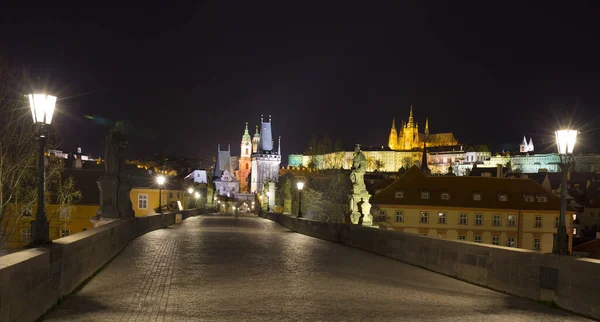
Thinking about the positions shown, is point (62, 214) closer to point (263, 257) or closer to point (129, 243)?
point (129, 243)

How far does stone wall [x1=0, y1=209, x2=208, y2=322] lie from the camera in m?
6.75

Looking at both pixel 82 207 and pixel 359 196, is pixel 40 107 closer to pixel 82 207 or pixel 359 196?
pixel 359 196

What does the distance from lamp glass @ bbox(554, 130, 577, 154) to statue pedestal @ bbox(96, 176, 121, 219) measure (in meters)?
15.0

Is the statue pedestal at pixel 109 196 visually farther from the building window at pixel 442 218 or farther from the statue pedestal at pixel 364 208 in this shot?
the building window at pixel 442 218

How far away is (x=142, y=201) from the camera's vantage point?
202ft

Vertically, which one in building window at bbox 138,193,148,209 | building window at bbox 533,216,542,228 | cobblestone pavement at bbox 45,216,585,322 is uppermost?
cobblestone pavement at bbox 45,216,585,322

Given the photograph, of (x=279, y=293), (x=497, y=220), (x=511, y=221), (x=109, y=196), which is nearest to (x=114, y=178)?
(x=109, y=196)

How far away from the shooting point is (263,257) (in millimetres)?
16094

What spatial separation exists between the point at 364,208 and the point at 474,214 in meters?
41.7

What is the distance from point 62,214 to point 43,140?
42099mm

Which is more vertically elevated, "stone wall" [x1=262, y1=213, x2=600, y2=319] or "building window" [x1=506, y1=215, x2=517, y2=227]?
"stone wall" [x1=262, y1=213, x2=600, y2=319]

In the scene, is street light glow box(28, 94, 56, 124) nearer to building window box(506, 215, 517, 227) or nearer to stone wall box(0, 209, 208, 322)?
stone wall box(0, 209, 208, 322)

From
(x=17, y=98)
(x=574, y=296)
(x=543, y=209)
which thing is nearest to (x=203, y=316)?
(x=574, y=296)

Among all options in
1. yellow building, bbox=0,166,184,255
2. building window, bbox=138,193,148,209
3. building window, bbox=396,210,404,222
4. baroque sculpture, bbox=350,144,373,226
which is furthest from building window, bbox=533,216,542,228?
baroque sculpture, bbox=350,144,373,226
